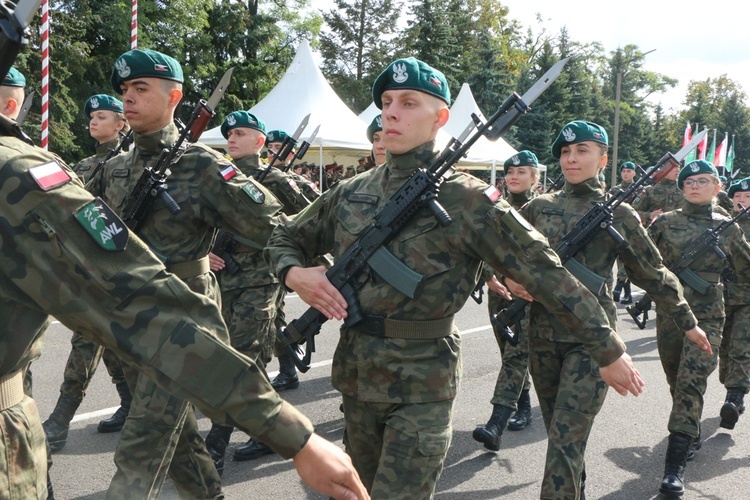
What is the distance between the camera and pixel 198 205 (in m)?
3.58

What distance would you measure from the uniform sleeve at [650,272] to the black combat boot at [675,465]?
0.98 meters

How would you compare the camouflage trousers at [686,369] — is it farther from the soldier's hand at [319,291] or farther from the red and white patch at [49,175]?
the red and white patch at [49,175]

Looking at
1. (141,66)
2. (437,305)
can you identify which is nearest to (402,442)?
(437,305)

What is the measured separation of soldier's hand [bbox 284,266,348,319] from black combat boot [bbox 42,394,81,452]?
103 inches

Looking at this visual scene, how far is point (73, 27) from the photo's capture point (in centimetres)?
2366

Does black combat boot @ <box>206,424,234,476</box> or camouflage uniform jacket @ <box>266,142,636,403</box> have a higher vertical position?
camouflage uniform jacket @ <box>266,142,636,403</box>

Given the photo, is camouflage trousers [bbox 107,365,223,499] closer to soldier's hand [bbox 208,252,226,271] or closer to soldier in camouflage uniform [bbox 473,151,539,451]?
soldier's hand [bbox 208,252,226,271]

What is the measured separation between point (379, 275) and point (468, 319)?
7.21 m

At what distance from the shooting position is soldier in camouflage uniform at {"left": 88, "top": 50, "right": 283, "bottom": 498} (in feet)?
11.1

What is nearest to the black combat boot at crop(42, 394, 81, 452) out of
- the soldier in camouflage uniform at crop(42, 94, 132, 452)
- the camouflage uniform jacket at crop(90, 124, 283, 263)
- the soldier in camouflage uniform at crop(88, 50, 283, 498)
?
the soldier in camouflage uniform at crop(42, 94, 132, 452)

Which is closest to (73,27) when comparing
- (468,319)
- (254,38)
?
(254,38)

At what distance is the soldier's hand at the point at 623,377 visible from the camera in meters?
2.77

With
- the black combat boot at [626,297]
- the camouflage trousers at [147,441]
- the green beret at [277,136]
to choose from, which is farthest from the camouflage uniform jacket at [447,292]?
the black combat boot at [626,297]

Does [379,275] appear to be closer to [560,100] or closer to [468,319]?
[468,319]
